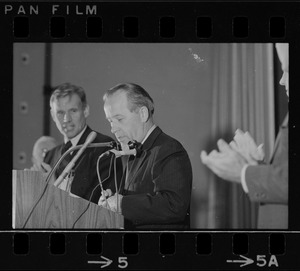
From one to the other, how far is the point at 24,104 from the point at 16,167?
10.2 inches

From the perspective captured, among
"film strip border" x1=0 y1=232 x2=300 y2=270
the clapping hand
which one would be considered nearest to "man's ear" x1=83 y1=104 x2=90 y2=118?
"film strip border" x1=0 y1=232 x2=300 y2=270

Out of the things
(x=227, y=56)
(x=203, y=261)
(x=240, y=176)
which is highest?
(x=227, y=56)

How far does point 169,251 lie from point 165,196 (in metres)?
0.23

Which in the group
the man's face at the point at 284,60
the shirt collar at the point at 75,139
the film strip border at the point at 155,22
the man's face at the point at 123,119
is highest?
the film strip border at the point at 155,22

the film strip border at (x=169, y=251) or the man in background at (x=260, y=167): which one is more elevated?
the man in background at (x=260, y=167)

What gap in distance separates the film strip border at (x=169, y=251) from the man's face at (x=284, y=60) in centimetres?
62

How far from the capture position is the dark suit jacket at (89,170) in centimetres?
549

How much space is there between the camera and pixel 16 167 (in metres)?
5.51

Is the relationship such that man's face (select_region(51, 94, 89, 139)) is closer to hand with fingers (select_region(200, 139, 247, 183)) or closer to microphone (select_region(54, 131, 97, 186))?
microphone (select_region(54, 131, 97, 186))

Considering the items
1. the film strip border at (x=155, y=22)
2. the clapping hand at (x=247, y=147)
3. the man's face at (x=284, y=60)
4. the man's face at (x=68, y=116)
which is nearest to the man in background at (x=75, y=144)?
the man's face at (x=68, y=116)

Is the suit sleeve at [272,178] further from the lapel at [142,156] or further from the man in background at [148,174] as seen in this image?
the lapel at [142,156]

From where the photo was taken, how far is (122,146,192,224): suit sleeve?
5.47m
